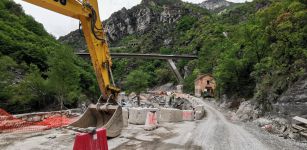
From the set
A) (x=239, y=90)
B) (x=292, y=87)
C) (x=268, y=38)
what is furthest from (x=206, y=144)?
(x=239, y=90)

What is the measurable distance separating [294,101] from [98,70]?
1171 centimetres

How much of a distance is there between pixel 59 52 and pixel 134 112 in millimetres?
14564

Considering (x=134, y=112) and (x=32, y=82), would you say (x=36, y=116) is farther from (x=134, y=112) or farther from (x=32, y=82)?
(x=32, y=82)

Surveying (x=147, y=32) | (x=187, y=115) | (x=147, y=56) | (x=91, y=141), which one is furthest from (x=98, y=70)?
(x=147, y=32)

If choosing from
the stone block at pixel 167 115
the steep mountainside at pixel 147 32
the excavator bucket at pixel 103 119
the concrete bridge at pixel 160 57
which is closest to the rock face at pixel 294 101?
the stone block at pixel 167 115

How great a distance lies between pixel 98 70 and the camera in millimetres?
10648

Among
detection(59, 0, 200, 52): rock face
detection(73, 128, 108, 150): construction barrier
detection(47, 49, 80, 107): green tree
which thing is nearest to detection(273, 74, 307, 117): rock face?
detection(73, 128, 108, 150): construction barrier

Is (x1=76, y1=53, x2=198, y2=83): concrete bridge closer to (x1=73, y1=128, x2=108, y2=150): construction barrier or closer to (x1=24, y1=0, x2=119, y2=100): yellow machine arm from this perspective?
(x1=24, y1=0, x2=119, y2=100): yellow machine arm

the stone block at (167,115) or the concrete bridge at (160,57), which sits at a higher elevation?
the concrete bridge at (160,57)

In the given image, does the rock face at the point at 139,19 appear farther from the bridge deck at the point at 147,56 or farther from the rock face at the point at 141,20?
the bridge deck at the point at 147,56

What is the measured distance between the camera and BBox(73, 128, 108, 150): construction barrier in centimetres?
568

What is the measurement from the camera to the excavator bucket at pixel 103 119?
1021 cm

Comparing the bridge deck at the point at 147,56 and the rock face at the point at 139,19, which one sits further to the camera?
the rock face at the point at 139,19

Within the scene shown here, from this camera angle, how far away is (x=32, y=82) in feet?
82.4
